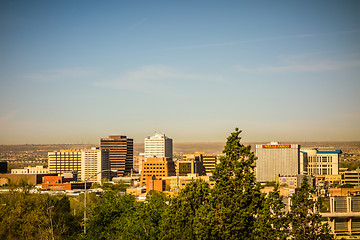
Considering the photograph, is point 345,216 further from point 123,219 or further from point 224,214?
point 224,214

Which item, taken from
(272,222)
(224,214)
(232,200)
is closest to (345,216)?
(232,200)

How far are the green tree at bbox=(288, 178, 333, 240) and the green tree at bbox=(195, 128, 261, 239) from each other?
110 inches

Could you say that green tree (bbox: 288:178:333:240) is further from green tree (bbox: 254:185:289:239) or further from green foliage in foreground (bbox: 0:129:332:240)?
green tree (bbox: 254:185:289:239)

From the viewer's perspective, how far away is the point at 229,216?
116ft

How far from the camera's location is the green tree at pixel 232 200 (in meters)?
35.1

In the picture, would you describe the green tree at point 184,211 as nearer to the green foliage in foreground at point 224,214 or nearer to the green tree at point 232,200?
the green foliage in foreground at point 224,214

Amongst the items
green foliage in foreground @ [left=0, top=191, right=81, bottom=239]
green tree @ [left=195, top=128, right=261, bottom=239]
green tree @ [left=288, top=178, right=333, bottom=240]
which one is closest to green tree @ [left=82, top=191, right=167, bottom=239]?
green foliage in foreground @ [left=0, top=191, right=81, bottom=239]

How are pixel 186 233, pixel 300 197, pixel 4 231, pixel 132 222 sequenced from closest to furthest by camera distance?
pixel 300 197 → pixel 186 233 → pixel 132 222 → pixel 4 231

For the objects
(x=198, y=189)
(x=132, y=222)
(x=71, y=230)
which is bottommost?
(x=71, y=230)

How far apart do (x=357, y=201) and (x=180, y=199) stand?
3513 cm

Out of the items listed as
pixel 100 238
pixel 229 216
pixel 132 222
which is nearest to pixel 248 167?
pixel 229 216

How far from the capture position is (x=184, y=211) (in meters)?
40.7

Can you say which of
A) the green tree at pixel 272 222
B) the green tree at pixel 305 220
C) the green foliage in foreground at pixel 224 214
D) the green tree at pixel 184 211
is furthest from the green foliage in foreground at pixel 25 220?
the green tree at pixel 305 220

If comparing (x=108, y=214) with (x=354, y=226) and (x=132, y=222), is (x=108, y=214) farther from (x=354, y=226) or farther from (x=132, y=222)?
(x=354, y=226)
